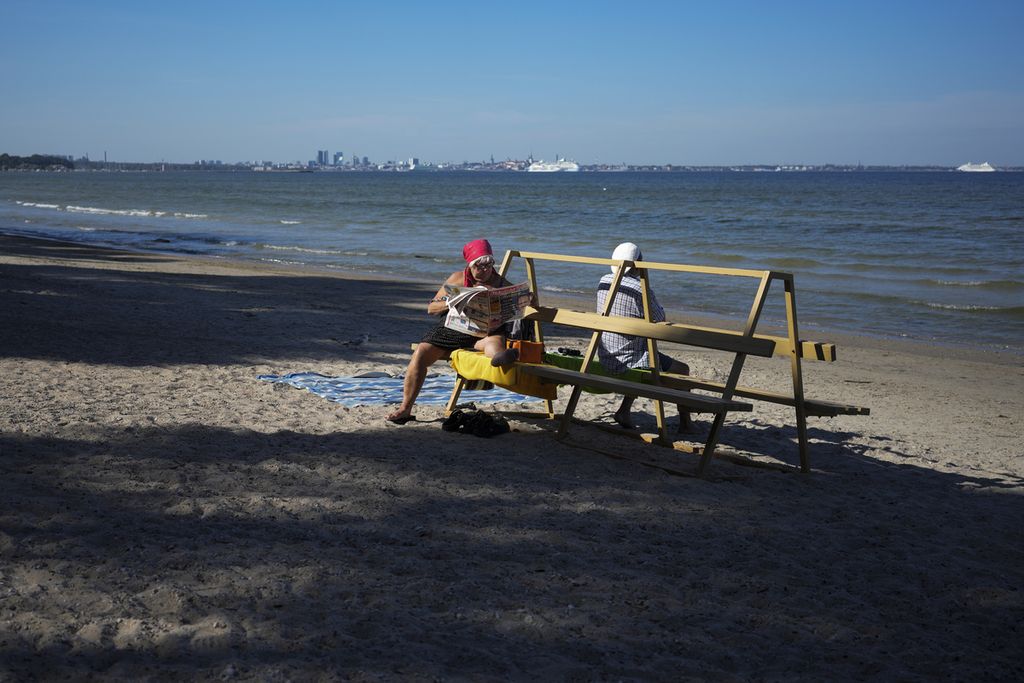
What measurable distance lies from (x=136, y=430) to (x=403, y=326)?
6.19 m

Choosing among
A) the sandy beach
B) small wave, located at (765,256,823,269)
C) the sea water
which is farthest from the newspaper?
small wave, located at (765,256,823,269)

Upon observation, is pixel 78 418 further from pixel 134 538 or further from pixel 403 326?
pixel 403 326

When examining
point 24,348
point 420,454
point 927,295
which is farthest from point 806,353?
point 927,295

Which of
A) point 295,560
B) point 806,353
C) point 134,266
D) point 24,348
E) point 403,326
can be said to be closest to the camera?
point 295,560

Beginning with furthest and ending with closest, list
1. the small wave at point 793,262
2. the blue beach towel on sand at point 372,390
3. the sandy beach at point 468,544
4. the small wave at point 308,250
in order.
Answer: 1. the small wave at point 308,250
2. the small wave at point 793,262
3. the blue beach towel on sand at point 372,390
4. the sandy beach at point 468,544

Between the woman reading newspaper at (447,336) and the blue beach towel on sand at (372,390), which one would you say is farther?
the blue beach towel on sand at (372,390)

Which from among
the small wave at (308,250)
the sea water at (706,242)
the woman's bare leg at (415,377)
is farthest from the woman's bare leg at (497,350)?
the small wave at (308,250)

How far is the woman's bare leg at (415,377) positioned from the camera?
6.42m

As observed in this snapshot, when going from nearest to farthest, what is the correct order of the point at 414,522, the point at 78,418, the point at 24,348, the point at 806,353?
the point at 414,522, the point at 806,353, the point at 78,418, the point at 24,348

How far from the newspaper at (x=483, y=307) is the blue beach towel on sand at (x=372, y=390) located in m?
1.09

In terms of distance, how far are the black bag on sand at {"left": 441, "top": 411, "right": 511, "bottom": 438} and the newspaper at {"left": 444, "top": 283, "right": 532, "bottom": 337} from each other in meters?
0.50

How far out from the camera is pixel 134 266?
1820 centimetres

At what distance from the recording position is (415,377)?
6422 millimetres

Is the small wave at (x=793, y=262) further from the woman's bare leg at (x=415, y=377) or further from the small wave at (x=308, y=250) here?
the woman's bare leg at (x=415, y=377)
